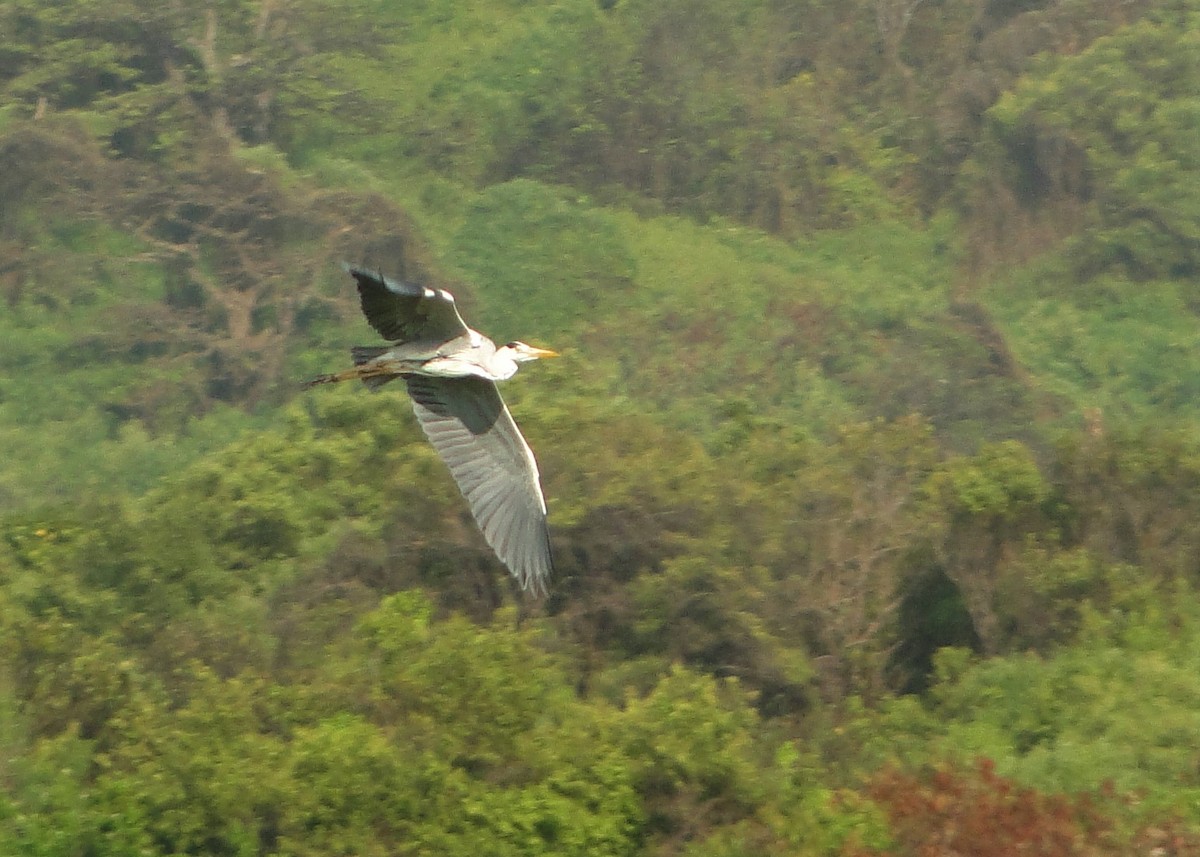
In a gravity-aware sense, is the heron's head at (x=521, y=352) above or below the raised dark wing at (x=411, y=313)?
below

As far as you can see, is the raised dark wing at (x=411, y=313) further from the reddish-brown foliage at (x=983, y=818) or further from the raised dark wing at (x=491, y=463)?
the reddish-brown foliage at (x=983, y=818)

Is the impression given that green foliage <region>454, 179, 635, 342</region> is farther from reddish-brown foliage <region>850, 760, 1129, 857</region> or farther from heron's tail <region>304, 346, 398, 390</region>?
heron's tail <region>304, 346, 398, 390</region>

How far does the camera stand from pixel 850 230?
81.2ft

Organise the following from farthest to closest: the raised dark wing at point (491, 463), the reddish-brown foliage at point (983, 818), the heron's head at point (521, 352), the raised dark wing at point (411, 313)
A: 1. the reddish-brown foliage at point (983, 818)
2. the raised dark wing at point (491, 463)
3. the heron's head at point (521, 352)
4. the raised dark wing at point (411, 313)

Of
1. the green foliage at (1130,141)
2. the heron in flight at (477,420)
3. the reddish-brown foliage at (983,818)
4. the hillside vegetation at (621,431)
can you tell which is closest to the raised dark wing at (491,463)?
the heron in flight at (477,420)

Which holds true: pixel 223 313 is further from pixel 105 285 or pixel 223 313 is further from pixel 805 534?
pixel 805 534

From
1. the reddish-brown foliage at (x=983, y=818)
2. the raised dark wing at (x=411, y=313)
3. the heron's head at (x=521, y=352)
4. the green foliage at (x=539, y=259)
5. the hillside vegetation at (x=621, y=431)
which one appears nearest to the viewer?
the raised dark wing at (x=411, y=313)

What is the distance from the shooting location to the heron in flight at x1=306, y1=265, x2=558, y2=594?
25.1ft

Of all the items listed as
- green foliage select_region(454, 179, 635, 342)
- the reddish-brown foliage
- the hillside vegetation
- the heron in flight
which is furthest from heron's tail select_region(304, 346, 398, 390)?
green foliage select_region(454, 179, 635, 342)

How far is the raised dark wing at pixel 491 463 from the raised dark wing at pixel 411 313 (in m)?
0.58

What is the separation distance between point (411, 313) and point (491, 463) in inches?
42.8

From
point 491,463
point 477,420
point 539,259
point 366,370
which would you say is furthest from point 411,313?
point 539,259

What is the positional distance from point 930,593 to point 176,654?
4603 millimetres

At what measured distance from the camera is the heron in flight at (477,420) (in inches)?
301
